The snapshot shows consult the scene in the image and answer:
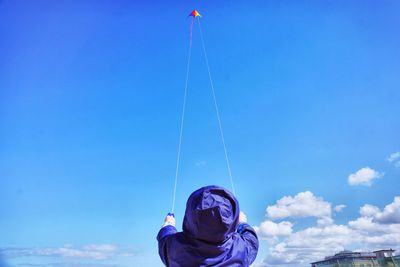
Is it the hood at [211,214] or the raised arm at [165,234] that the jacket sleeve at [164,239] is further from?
the hood at [211,214]

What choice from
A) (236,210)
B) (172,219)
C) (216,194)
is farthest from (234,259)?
(172,219)

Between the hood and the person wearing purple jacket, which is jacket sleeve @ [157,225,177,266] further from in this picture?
the hood

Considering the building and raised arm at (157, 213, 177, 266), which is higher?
the building

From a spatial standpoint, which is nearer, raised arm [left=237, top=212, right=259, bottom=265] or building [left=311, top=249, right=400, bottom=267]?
raised arm [left=237, top=212, right=259, bottom=265]

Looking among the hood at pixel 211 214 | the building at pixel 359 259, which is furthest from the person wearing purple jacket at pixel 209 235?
the building at pixel 359 259

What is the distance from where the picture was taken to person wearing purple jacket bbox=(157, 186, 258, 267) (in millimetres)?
1402

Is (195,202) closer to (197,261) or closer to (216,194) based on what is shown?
(216,194)

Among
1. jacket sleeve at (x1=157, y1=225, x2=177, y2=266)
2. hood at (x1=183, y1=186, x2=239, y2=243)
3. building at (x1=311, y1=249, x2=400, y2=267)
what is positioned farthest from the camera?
building at (x1=311, y1=249, x2=400, y2=267)

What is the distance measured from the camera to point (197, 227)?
1.42 m

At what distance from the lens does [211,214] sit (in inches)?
54.9

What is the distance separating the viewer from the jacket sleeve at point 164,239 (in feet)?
5.29

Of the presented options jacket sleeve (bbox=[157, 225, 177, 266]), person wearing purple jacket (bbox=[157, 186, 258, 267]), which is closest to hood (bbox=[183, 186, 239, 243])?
person wearing purple jacket (bbox=[157, 186, 258, 267])

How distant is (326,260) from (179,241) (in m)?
40.3

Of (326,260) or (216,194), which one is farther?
(326,260)
